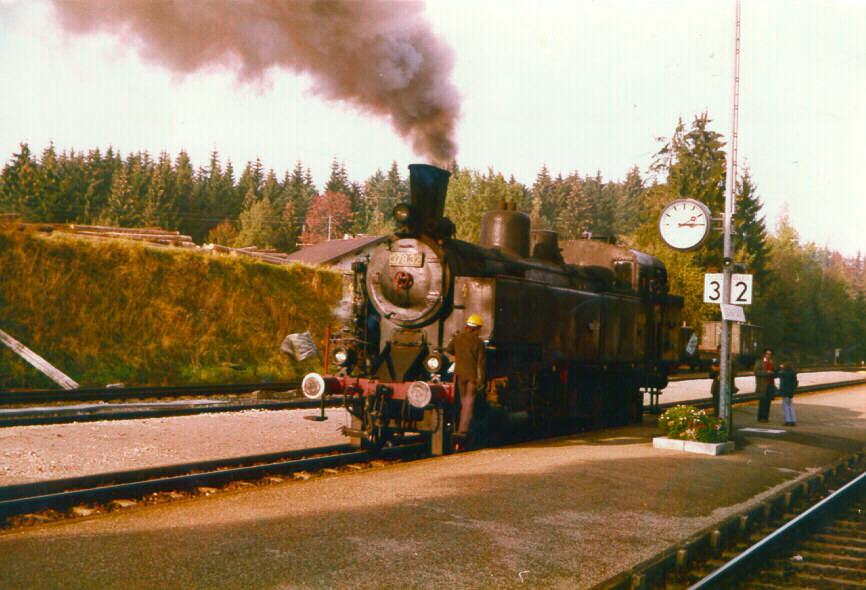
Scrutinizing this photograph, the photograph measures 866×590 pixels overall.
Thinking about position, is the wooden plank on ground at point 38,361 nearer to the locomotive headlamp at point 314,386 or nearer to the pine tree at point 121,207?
the locomotive headlamp at point 314,386

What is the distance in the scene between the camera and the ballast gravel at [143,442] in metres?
8.84

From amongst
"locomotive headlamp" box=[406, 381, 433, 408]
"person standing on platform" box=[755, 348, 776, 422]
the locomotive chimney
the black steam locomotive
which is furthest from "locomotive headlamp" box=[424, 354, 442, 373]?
"person standing on platform" box=[755, 348, 776, 422]

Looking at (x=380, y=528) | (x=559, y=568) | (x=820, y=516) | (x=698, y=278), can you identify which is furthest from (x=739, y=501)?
(x=698, y=278)

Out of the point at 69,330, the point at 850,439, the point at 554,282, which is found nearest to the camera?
the point at 554,282

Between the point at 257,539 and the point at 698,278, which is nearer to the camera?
the point at 257,539

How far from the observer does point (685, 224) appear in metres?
13.3

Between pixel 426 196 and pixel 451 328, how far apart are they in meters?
1.85

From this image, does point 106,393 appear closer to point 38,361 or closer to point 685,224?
point 38,361

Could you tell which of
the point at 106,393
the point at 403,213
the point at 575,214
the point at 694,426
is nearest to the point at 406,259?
the point at 403,213

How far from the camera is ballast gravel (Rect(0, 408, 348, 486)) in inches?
348

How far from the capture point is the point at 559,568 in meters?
5.58

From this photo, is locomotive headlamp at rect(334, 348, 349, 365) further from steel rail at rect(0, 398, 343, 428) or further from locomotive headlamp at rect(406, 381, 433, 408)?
steel rail at rect(0, 398, 343, 428)

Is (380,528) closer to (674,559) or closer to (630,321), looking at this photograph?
(674,559)

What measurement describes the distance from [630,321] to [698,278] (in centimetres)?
2269
